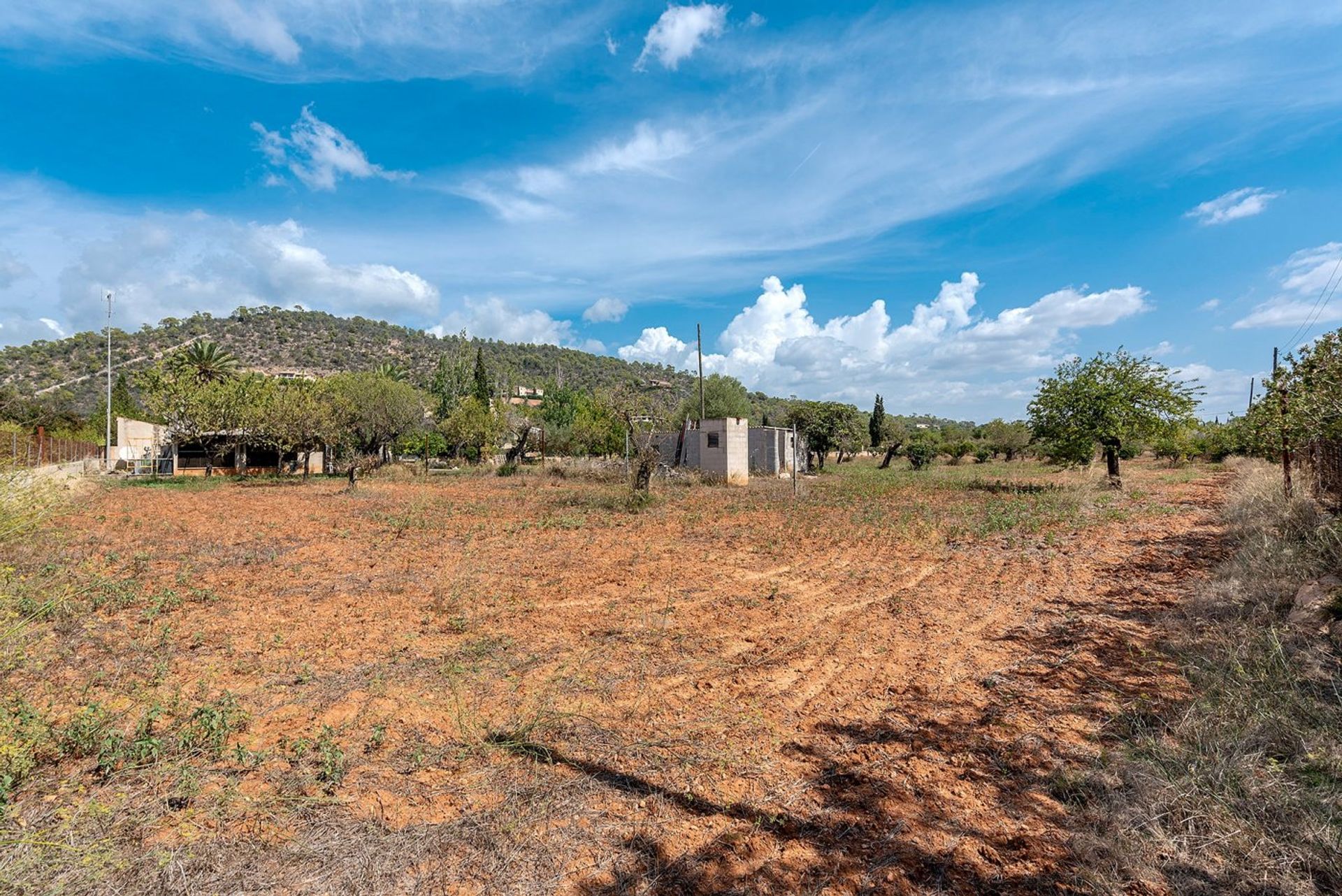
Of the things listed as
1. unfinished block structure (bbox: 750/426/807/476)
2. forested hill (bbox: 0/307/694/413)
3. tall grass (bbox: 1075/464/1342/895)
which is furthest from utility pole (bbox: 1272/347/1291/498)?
forested hill (bbox: 0/307/694/413)

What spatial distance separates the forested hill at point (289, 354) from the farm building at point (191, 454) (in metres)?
16.5

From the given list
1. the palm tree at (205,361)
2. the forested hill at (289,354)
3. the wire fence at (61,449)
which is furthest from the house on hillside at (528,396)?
the wire fence at (61,449)

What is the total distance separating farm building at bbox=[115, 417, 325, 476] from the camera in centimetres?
2919

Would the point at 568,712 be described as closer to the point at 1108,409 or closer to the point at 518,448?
the point at 1108,409

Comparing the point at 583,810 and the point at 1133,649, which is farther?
the point at 1133,649

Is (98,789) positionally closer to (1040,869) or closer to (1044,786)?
(1040,869)

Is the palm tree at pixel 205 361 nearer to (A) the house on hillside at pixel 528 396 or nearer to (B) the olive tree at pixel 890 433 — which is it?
(A) the house on hillside at pixel 528 396

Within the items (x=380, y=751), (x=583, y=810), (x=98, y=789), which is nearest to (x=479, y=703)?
(x=380, y=751)

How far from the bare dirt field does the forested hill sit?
4070 centimetres

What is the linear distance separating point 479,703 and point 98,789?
213cm

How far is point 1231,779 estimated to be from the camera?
3.21m

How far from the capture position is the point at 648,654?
218 inches

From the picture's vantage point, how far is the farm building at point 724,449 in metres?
22.9

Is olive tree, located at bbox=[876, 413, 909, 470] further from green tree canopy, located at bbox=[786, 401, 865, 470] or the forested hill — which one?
the forested hill
